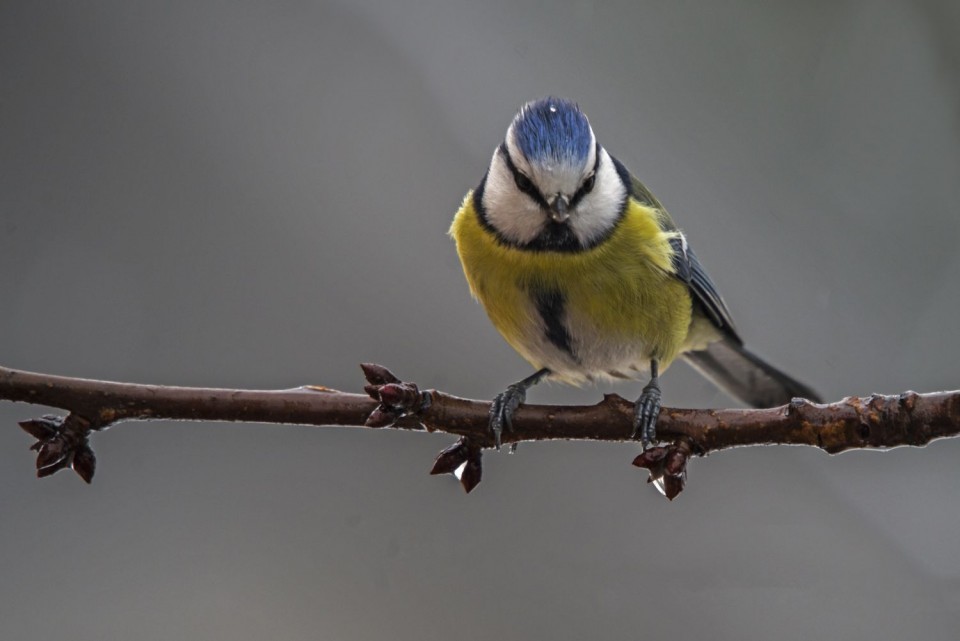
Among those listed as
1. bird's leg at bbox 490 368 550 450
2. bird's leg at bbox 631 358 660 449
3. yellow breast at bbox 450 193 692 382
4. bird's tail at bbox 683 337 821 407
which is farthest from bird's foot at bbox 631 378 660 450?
bird's tail at bbox 683 337 821 407

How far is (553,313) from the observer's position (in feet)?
4.53

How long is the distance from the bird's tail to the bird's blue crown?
561 millimetres

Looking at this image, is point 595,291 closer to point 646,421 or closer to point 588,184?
point 588,184

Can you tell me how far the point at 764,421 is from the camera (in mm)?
1008

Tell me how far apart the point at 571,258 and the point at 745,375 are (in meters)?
0.49

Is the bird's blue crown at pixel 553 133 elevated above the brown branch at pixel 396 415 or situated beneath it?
elevated above

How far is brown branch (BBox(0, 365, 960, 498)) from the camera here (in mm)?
933

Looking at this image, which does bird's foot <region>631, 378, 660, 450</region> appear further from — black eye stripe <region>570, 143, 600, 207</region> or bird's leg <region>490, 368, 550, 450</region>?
black eye stripe <region>570, 143, 600, 207</region>

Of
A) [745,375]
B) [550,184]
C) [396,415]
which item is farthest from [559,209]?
[745,375]

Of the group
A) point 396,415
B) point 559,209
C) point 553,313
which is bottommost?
point 396,415

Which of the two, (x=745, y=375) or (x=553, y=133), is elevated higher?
(x=553, y=133)

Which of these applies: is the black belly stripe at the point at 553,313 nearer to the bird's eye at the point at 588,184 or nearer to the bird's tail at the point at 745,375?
the bird's eye at the point at 588,184

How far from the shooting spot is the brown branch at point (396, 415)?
0.93m

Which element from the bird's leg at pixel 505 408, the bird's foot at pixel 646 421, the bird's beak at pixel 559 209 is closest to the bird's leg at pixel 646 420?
the bird's foot at pixel 646 421
